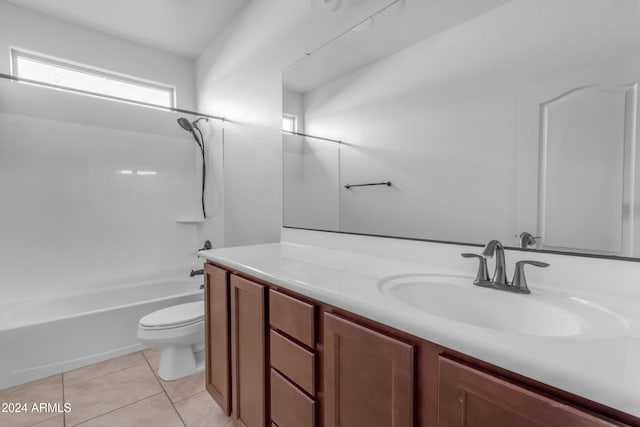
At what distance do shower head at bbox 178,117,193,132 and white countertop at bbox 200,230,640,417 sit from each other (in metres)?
1.82

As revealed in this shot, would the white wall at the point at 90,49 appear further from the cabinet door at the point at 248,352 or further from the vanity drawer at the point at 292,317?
the vanity drawer at the point at 292,317

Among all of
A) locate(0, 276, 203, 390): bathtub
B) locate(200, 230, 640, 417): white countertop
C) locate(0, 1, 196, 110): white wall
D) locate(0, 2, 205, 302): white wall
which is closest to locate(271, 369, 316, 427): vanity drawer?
locate(200, 230, 640, 417): white countertop

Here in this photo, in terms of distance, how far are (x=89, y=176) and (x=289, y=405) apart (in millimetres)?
2680

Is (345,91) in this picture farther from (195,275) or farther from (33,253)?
(33,253)

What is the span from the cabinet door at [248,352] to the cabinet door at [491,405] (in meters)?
0.74

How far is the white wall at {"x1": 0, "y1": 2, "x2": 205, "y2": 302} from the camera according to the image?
228cm

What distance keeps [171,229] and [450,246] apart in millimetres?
2794

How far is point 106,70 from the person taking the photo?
2.66 metres

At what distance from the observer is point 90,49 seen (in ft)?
8.44

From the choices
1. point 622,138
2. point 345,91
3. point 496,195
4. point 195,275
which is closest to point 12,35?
point 195,275

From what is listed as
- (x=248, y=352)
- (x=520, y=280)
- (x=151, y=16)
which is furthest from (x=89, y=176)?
(x=520, y=280)

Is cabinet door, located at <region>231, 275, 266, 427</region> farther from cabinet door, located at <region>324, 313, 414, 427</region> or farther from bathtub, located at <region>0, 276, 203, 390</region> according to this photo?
bathtub, located at <region>0, 276, 203, 390</region>

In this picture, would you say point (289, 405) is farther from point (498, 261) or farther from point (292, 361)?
point (498, 261)

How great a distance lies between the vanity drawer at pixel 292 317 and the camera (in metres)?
0.94
